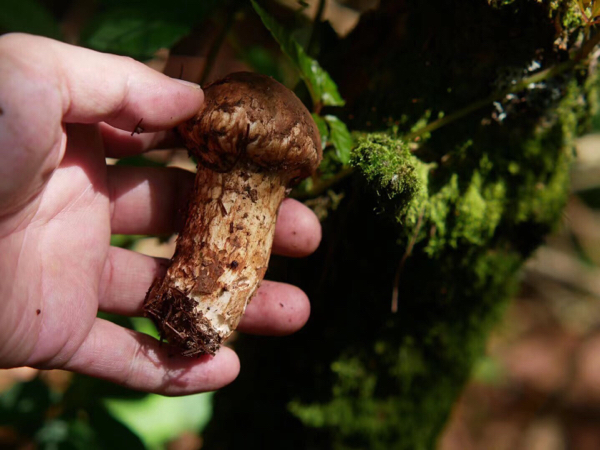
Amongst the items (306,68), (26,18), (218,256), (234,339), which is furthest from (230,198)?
(26,18)

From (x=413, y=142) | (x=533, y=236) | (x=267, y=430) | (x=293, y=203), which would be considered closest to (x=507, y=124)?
(x=413, y=142)

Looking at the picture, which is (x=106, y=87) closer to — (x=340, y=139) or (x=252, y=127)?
(x=252, y=127)

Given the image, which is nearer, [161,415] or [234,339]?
[234,339]

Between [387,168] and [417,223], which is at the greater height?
[387,168]

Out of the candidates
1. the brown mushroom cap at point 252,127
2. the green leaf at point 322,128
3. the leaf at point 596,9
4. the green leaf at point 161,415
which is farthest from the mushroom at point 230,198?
the green leaf at point 161,415

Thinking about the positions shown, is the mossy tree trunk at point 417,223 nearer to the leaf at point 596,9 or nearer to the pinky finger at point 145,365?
the leaf at point 596,9

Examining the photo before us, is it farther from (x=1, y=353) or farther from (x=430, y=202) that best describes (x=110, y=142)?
(x=430, y=202)

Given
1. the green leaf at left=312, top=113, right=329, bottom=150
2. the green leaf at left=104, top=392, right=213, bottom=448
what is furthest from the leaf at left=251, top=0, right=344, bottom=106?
the green leaf at left=104, top=392, right=213, bottom=448
